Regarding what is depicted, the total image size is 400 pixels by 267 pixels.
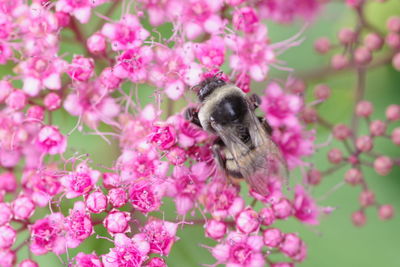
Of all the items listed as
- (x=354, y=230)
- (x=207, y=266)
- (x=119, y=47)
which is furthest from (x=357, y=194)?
(x=119, y=47)

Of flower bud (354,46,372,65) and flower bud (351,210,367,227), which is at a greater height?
flower bud (354,46,372,65)

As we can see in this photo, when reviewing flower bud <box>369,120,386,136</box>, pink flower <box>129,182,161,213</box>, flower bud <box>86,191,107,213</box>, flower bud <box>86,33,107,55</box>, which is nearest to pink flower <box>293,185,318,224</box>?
flower bud <box>369,120,386,136</box>

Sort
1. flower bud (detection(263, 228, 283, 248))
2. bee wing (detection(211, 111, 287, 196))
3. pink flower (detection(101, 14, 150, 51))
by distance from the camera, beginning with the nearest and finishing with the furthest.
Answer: bee wing (detection(211, 111, 287, 196)), flower bud (detection(263, 228, 283, 248)), pink flower (detection(101, 14, 150, 51))

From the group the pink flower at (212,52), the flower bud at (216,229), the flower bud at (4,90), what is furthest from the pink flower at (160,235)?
the flower bud at (4,90)

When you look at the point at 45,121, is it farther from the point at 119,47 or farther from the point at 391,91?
the point at 391,91

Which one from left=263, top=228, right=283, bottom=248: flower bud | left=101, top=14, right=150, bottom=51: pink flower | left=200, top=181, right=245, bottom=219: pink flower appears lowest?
left=263, top=228, right=283, bottom=248: flower bud

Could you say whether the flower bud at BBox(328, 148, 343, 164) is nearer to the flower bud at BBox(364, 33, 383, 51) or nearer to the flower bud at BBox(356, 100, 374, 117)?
the flower bud at BBox(356, 100, 374, 117)
